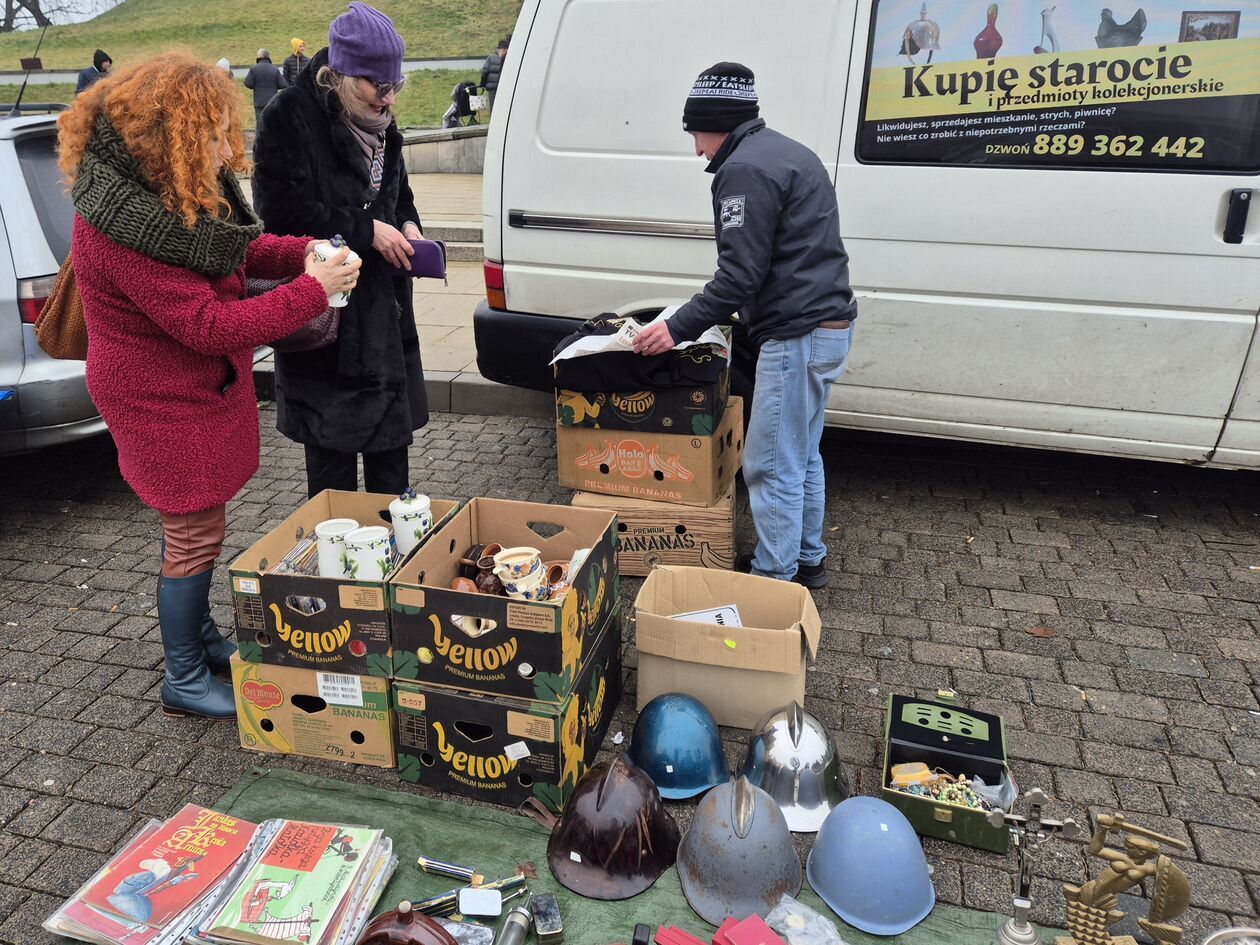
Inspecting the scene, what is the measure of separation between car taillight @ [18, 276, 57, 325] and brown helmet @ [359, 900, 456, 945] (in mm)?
3217

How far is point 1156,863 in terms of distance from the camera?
6.51 ft

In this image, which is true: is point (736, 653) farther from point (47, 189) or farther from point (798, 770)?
point (47, 189)

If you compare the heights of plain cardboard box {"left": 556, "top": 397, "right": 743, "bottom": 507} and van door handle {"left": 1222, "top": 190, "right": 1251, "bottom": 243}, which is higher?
van door handle {"left": 1222, "top": 190, "right": 1251, "bottom": 243}

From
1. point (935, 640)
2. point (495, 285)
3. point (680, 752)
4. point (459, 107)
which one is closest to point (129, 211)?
point (680, 752)

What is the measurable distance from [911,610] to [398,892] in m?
2.18

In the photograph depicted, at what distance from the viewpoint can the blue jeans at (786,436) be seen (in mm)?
3414

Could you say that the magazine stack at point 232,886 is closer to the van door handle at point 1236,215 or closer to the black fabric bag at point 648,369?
the black fabric bag at point 648,369

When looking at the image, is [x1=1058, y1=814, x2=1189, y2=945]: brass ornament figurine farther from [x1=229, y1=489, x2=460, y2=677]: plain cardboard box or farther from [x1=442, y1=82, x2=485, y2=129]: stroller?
[x1=442, y1=82, x2=485, y2=129]: stroller

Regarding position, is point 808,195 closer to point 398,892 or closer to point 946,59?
point 946,59

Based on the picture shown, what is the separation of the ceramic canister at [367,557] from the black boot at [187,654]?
530mm

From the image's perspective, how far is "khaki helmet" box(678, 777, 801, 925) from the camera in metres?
2.28

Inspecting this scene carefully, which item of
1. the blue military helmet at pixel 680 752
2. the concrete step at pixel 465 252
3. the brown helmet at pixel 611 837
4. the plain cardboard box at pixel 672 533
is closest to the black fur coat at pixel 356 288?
the plain cardboard box at pixel 672 533

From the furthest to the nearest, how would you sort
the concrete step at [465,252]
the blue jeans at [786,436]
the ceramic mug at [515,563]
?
the concrete step at [465,252], the blue jeans at [786,436], the ceramic mug at [515,563]

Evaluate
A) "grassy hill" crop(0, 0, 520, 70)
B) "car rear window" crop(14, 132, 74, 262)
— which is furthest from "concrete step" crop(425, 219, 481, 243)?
"grassy hill" crop(0, 0, 520, 70)
